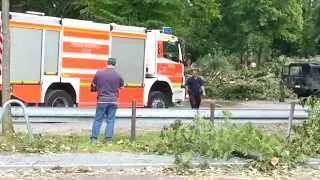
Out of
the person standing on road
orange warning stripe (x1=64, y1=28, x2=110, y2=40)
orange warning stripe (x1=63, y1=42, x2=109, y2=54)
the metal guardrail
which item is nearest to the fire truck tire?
orange warning stripe (x1=63, y1=42, x2=109, y2=54)

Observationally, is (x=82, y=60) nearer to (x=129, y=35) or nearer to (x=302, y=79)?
(x=129, y=35)

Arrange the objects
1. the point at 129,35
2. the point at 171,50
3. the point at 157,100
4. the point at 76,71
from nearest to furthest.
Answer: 1. the point at 76,71
2. the point at 129,35
3. the point at 157,100
4. the point at 171,50

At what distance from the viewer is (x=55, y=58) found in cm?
1877

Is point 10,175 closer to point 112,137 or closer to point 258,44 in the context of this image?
point 112,137

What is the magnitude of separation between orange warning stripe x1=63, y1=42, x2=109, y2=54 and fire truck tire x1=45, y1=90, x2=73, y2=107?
3.88 feet

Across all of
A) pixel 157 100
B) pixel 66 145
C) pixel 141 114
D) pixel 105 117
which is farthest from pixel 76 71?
pixel 66 145

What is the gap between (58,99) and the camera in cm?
1889

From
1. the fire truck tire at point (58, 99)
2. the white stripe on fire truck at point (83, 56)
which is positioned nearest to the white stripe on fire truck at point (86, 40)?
the white stripe on fire truck at point (83, 56)

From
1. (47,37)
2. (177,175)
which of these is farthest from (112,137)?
(47,37)

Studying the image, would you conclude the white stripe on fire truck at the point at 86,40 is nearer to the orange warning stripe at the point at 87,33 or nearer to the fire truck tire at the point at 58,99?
the orange warning stripe at the point at 87,33

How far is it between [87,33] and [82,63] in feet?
2.79

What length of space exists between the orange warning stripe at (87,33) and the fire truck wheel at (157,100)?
2700 mm

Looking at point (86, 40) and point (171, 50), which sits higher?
point (86, 40)

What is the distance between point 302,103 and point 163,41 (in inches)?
372
